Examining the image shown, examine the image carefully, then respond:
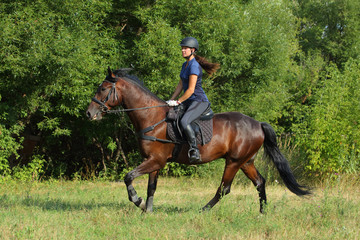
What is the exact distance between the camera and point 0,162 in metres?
12.9

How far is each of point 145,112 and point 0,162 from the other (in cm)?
780

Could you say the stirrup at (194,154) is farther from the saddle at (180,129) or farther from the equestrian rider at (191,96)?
the saddle at (180,129)

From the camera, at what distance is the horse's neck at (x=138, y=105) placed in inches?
280

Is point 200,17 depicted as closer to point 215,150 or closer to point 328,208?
point 215,150

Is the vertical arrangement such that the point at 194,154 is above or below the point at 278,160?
above

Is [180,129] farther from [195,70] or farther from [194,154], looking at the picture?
[195,70]

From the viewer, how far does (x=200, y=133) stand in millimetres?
7195

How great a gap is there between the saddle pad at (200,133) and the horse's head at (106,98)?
3.43 feet

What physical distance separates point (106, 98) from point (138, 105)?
22.1 inches

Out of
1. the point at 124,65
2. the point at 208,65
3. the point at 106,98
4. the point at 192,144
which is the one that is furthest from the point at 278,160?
the point at 124,65

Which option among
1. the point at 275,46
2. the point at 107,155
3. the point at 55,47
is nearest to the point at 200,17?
the point at 275,46

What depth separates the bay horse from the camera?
7008 millimetres

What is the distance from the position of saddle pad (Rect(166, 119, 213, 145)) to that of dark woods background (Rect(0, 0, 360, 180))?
17.4 ft

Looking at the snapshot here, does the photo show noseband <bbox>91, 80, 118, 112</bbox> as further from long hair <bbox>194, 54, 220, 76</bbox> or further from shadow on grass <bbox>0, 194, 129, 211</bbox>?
shadow on grass <bbox>0, 194, 129, 211</bbox>
